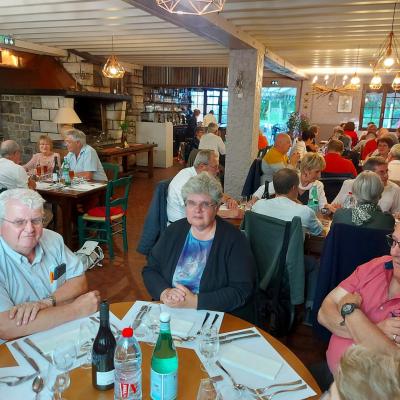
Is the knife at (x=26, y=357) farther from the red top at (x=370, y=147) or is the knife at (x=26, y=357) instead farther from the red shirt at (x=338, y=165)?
the red top at (x=370, y=147)

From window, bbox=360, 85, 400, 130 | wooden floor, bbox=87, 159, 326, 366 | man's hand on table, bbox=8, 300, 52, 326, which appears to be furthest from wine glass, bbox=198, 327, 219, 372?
window, bbox=360, 85, 400, 130

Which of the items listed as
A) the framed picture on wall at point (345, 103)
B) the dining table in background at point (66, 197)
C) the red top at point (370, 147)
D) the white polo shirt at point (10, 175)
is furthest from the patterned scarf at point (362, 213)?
the framed picture on wall at point (345, 103)

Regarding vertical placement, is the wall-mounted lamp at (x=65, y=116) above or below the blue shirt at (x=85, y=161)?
above

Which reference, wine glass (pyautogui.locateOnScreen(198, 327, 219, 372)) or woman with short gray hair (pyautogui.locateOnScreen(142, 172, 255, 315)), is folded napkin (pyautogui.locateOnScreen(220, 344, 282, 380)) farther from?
woman with short gray hair (pyautogui.locateOnScreen(142, 172, 255, 315))

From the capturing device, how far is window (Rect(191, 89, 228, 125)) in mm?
12844

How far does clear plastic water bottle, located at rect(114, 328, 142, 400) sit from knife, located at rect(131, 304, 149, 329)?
0.34 metres

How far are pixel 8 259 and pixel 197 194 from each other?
943 mm

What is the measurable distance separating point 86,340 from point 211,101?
12216 mm

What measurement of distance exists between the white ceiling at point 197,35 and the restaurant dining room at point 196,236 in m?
0.04

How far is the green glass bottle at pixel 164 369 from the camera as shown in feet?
3.66

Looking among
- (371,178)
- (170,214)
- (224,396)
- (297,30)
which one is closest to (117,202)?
(170,214)

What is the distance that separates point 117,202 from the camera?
158 inches

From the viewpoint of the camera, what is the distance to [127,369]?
1.12 meters

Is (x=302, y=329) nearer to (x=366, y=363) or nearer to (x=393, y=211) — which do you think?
(x=393, y=211)
